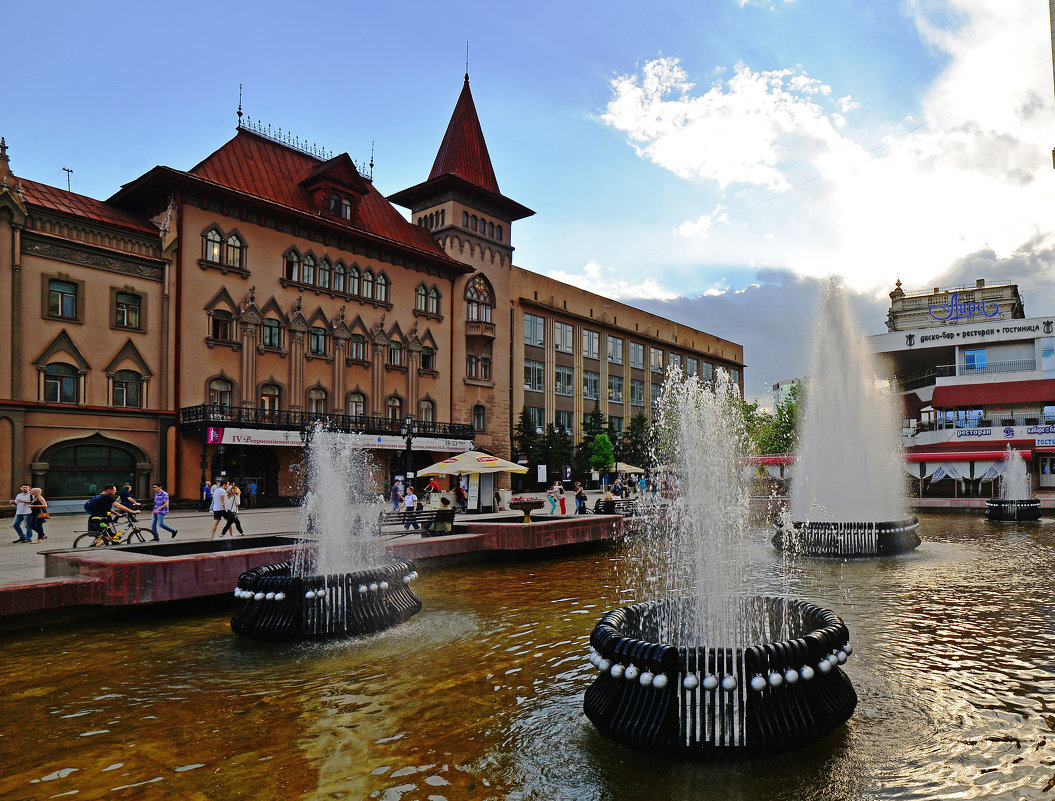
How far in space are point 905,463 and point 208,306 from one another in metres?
40.8

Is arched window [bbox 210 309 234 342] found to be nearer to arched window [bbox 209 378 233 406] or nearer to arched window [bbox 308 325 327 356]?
arched window [bbox 209 378 233 406]

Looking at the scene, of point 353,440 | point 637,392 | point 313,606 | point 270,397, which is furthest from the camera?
point 637,392

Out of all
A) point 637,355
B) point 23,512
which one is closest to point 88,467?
point 23,512

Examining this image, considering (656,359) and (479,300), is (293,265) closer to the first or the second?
(479,300)

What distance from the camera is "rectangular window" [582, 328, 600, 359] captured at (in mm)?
62469

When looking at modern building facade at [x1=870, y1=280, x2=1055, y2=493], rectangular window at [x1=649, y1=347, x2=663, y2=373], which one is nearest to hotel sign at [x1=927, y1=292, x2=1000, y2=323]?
modern building facade at [x1=870, y1=280, x2=1055, y2=493]

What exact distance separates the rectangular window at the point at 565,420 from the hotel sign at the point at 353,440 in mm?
14454

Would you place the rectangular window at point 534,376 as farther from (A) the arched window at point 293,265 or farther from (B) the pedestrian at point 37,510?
(B) the pedestrian at point 37,510

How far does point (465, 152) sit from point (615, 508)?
36365 millimetres

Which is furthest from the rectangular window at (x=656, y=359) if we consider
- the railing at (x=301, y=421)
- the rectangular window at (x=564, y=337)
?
the railing at (x=301, y=421)

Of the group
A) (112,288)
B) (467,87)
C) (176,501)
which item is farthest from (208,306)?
(467,87)

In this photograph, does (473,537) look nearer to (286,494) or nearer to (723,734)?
(723,734)

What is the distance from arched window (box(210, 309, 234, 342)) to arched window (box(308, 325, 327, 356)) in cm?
456

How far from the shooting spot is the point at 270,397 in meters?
37.0
